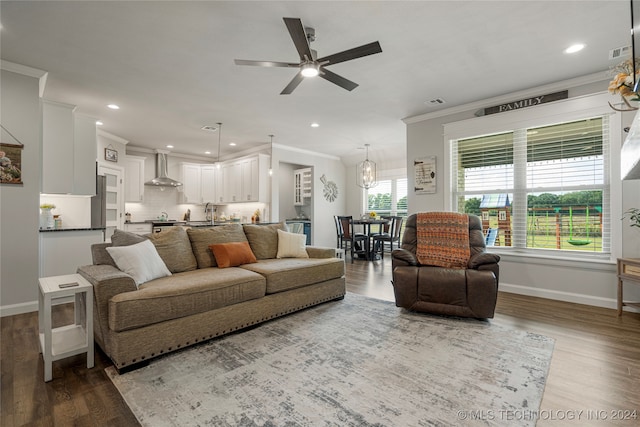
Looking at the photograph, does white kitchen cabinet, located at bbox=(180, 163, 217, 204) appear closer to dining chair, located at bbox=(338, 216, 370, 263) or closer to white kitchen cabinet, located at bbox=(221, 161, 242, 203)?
white kitchen cabinet, located at bbox=(221, 161, 242, 203)

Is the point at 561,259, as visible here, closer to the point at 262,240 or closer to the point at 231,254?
the point at 262,240

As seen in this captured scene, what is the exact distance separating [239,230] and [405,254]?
6.40 ft

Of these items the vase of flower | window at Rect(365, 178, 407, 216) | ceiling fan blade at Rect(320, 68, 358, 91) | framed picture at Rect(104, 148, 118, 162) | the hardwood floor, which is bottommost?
the hardwood floor

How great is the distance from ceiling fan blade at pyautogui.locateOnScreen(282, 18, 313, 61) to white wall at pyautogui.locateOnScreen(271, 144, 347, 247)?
429 cm

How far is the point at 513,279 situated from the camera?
156 inches

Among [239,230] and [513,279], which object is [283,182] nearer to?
[239,230]

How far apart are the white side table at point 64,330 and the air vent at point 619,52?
16.2ft

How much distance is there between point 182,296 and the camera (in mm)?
2168

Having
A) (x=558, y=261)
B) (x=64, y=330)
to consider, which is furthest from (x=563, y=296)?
(x=64, y=330)

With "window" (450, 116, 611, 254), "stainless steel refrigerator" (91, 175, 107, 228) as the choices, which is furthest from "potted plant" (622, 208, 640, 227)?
"stainless steel refrigerator" (91, 175, 107, 228)

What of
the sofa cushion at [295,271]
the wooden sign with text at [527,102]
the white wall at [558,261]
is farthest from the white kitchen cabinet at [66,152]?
the wooden sign with text at [527,102]

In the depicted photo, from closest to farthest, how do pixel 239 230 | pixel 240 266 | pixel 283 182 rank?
1. pixel 240 266
2. pixel 239 230
3. pixel 283 182

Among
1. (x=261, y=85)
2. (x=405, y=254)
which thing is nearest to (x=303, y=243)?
(x=405, y=254)

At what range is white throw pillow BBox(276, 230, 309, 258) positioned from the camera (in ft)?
12.0
